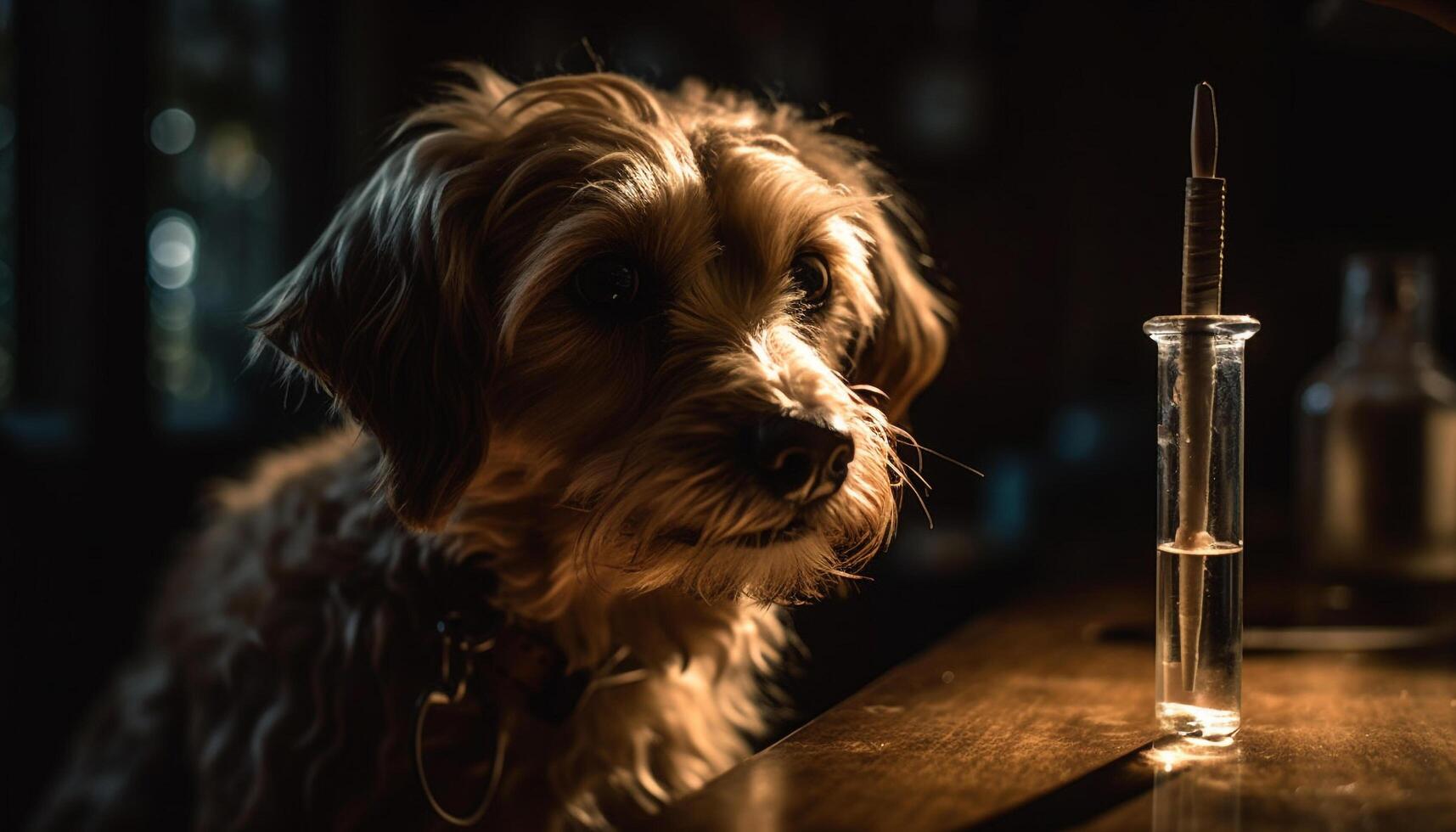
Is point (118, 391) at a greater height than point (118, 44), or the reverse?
point (118, 44)

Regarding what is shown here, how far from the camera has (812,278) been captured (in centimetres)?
126

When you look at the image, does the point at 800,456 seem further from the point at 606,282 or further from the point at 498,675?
the point at 498,675

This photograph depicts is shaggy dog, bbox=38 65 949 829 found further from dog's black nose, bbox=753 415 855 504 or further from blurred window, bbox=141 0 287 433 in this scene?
blurred window, bbox=141 0 287 433

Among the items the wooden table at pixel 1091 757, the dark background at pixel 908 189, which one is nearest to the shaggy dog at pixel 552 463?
the wooden table at pixel 1091 757

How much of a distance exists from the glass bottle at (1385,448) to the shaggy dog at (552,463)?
0.69 m

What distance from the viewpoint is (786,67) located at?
15.1ft

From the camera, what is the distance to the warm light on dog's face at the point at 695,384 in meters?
0.97

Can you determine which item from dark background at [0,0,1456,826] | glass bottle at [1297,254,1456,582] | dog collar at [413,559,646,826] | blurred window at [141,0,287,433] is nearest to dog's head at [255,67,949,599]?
dog collar at [413,559,646,826]

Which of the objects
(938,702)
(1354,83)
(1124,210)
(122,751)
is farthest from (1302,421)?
(1124,210)

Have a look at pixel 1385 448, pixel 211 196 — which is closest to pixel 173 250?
pixel 211 196

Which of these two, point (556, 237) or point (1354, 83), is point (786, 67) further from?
point (556, 237)

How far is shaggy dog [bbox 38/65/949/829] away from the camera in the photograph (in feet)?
3.35

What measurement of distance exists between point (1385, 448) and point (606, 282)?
1087 mm

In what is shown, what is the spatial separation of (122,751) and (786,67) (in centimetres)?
379
